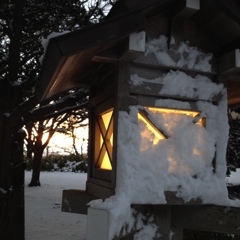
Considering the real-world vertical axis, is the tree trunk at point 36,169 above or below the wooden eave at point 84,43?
below

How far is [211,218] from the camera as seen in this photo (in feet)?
10.2

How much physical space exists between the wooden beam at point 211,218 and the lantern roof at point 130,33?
1.24 meters

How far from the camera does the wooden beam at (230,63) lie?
3.00m

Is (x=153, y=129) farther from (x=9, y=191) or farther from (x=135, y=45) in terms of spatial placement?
(x=9, y=191)

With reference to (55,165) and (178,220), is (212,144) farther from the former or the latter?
(55,165)

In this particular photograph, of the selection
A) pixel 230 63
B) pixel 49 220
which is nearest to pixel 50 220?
pixel 49 220

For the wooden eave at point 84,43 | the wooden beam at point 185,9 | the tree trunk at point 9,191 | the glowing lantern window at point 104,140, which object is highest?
the wooden beam at point 185,9

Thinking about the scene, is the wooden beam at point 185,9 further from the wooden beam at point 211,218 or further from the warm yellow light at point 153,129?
the wooden beam at point 211,218

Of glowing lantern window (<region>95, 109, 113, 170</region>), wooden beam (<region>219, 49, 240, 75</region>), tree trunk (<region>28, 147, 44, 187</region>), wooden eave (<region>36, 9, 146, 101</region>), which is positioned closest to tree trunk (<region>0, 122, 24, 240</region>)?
glowing lantern window (<region>95, 109, 113, 170</region>)

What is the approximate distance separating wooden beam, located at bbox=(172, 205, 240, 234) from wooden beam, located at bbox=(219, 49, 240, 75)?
1.22m

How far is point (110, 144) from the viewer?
329 cm

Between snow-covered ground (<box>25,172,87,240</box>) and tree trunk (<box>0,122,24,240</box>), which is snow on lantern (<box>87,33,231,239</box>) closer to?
tree trunk (<box>0,122,24,240</box>)

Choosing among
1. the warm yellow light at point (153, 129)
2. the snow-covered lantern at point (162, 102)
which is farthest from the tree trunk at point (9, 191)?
the warm yellow light at point (153, 129)

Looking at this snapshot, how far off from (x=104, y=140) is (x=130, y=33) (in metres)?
1.13
